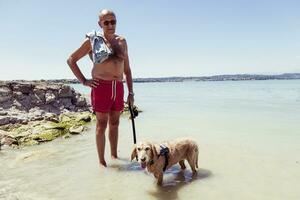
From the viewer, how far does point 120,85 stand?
721 centimetres

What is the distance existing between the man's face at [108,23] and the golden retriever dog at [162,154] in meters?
2.39

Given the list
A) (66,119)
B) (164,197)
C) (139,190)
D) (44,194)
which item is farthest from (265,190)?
(66,119)

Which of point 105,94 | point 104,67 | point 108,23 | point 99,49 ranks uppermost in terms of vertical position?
point 108,23

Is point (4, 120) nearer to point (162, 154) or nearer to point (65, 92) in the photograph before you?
point (65, 92)

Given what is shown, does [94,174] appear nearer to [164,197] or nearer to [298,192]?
[164,197]

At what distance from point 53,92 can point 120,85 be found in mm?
11841

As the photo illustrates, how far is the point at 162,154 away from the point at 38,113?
11513mm

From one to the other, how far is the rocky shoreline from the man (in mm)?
4247

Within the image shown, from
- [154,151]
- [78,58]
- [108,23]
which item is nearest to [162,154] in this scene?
[154,151]

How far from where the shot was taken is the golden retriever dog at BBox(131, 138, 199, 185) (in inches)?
228

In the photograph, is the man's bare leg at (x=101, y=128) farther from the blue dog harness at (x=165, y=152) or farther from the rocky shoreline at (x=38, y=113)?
the rocky shoreline at (x=38, y=113)

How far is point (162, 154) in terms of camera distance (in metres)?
6.09

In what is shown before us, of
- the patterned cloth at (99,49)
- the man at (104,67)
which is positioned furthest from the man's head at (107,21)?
the patterned cloth at (99,49)

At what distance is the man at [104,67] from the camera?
6805 mm
